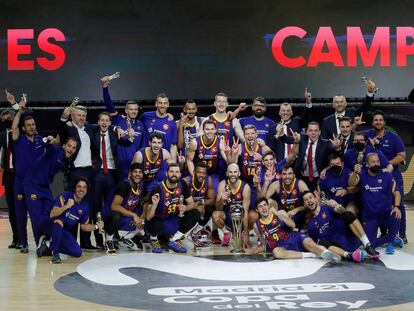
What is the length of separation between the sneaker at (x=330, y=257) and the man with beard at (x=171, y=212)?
1678mm

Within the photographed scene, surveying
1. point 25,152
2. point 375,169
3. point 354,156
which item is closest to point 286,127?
point 354,156

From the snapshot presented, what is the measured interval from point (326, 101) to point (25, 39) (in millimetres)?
4783

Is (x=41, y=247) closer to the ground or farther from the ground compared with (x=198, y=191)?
closer to the ground

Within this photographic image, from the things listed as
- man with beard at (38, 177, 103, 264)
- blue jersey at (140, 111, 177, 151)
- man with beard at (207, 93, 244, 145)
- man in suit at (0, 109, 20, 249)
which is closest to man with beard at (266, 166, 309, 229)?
man with beard at (207, 93, 244, 145)

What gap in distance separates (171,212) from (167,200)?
0.55 feet

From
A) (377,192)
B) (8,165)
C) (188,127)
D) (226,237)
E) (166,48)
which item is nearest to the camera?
(377,192)

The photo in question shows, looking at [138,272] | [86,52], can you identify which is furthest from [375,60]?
[138,272]

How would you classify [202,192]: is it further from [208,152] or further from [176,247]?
[176,247]

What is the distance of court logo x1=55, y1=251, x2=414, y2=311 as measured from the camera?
7.37m

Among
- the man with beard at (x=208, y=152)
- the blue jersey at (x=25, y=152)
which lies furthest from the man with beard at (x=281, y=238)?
the blue jersey at (x=25, y=152)

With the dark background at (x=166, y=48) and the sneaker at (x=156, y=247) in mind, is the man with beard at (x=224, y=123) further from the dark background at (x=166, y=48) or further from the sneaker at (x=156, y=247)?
the dark background at (x=166, y=48)

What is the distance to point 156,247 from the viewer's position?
9.74 metres

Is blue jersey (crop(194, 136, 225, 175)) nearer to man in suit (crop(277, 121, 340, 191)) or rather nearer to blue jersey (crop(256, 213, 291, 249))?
man in suit (crop(277, 121, 340, 191))

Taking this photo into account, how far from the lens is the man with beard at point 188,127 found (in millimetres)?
10641
